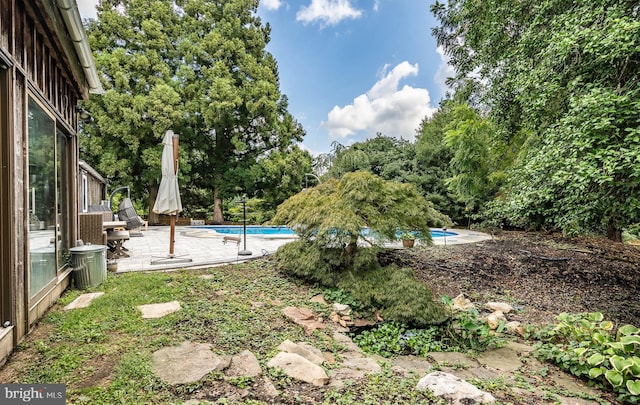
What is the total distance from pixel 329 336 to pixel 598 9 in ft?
18.3

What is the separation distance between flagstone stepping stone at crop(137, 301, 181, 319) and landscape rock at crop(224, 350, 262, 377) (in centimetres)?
140

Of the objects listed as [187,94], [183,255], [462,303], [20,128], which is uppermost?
[187,94]

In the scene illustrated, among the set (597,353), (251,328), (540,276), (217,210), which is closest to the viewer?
(597,353)

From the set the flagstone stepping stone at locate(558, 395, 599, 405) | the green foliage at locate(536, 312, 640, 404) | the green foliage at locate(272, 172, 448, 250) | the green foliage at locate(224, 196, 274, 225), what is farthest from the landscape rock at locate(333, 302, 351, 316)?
the green foliage at locate(224, 196, 274, 225)

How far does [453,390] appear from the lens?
102 inches

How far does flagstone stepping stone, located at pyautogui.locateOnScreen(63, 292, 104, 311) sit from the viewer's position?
3848 mm

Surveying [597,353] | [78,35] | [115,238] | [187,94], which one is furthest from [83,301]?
[187,94]

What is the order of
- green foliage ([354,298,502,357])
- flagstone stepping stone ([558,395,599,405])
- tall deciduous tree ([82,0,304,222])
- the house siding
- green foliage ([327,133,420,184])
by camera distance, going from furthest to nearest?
1. green foliage ([327,133,420,184])
2. tall deciduous tree ([82,0,304,222])
3. green foliage ([354,298,502,357])
4. flagstone stepping stone ([558,395,599,405])
5. the house siding

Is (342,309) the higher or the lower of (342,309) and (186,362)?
the lower

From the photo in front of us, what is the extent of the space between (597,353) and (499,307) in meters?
2.00

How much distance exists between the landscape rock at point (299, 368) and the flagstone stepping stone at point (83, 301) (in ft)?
9.03

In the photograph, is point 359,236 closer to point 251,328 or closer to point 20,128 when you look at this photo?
point 251,328

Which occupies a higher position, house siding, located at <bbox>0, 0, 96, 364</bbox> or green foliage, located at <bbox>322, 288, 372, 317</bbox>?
house siding, located at <bbox>0, 0, 96, 364</bbox>

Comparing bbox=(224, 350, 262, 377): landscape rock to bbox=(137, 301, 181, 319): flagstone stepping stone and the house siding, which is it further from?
the house siding
